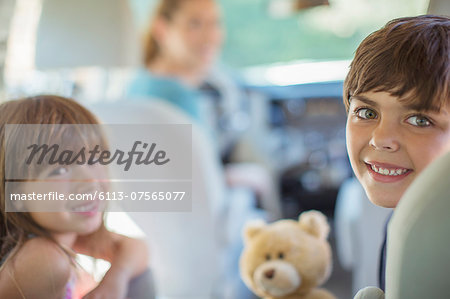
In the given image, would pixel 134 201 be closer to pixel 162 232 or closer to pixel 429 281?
pixel 162 232

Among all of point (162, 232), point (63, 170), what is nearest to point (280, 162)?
point (162, 232)

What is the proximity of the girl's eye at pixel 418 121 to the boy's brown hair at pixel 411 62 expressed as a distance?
1 centimetres

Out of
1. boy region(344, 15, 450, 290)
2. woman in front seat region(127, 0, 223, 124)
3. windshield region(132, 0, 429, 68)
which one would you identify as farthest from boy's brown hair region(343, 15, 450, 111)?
woman in front seat region(127, 0, 223, 124)

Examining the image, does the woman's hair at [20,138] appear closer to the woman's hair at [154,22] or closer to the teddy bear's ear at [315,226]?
the teddy bear's ear at [315,226]

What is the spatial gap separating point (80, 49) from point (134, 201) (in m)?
0.63

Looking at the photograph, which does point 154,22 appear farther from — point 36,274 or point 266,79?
point 36,274

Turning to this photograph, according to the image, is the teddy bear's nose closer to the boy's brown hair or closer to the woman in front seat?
the boy's brown hair

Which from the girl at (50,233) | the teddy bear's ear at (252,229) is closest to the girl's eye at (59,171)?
the girl at (50,233)

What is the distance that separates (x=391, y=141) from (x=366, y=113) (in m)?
0.05

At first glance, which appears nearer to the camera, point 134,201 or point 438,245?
point 438,245

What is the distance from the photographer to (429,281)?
481mm

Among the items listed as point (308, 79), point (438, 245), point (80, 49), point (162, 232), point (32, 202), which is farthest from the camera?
point (308, 79)

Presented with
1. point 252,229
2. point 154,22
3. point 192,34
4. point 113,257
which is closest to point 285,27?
point 192,34

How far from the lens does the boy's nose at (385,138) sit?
54 cm
